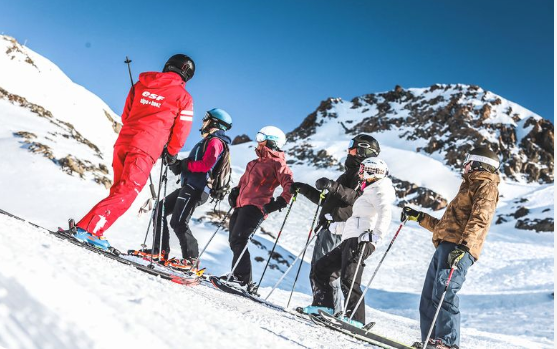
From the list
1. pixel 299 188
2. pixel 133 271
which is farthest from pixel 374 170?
pixel 133 271

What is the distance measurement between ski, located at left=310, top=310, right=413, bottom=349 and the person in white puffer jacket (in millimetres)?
423

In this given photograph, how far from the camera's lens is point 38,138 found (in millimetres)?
12633

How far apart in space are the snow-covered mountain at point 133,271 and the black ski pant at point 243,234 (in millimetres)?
869

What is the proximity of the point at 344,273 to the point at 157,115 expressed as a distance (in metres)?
2.12

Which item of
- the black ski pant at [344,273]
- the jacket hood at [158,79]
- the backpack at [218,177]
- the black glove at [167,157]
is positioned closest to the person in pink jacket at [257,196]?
the backpack at [218,177]

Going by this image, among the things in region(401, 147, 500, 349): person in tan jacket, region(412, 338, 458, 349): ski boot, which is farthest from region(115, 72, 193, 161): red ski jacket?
region(412, 338, 458, 349): ski boot

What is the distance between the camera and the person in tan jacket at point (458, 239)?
346cm

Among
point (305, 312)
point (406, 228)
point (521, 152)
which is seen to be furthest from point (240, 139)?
point (305, 312)

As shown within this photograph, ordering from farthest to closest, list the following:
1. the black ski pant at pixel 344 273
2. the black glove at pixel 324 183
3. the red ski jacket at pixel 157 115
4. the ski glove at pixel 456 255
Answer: the black glove at pixel 324 183
the black ski pant at pixel 344 273
the red ski jacket at pixel 157 115
the ski glove at pixel 456 255

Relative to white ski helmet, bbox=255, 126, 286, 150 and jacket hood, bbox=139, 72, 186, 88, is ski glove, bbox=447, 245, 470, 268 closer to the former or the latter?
white ski helmet, bbox=255, 126, 286, 150

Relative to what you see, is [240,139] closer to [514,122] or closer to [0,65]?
[514,122]

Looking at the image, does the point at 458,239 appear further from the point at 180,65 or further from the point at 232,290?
the point at 180,65

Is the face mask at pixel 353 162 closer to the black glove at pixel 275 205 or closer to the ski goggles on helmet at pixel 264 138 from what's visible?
the black glove at pixel 275 205

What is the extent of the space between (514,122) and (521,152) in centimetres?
1050
